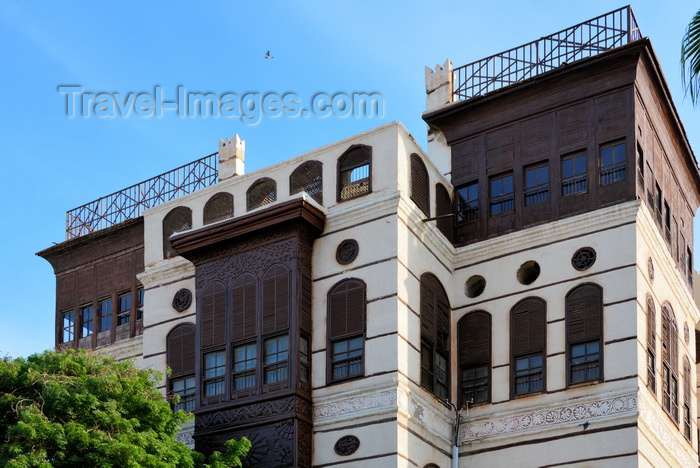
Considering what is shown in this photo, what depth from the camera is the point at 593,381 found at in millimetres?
28812

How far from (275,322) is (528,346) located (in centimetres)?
607

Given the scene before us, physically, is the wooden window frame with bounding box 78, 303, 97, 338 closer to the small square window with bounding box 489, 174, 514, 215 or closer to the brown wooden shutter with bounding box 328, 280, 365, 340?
the brown wooden shutter with bounding box 328, 280, 365, 340

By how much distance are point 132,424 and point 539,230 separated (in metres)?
11.0

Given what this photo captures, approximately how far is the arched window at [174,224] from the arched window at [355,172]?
16.4 feet

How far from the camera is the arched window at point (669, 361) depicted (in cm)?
3078

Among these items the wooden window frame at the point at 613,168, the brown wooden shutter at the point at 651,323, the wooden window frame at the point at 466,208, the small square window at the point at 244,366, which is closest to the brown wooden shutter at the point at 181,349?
the small square window at the point at 244,366

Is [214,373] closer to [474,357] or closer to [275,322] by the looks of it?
[275,322]

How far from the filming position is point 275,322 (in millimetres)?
29953

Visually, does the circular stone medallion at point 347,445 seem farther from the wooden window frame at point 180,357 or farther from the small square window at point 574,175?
the small square window at point 574,175

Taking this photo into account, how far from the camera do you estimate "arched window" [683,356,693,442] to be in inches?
1271

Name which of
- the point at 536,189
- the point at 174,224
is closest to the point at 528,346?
the point at 536,189

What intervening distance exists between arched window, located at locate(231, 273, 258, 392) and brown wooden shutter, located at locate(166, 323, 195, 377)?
6.11 feet

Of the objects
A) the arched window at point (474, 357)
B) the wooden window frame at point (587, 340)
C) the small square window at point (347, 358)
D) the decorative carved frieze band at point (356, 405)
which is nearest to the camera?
the decorative carved frieze band at point (356, 405)

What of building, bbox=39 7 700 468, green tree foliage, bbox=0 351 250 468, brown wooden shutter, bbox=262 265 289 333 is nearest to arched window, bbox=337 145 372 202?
building, bbox=39 7 700 468
